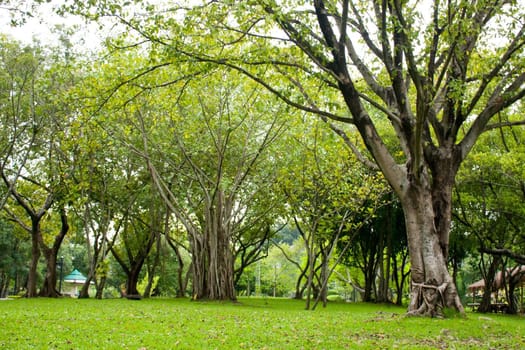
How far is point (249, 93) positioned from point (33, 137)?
7991 millimetres

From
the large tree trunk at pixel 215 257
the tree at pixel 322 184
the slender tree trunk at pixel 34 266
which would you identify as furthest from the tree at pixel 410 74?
the slender tree trunk at pixel 34 266

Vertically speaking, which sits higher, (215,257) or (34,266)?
(215,257)

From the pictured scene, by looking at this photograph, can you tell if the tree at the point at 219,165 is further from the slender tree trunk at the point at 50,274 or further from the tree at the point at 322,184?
the slender tree trunk at the point at 50,274

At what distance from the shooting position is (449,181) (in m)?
11.3

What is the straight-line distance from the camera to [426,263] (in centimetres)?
1070

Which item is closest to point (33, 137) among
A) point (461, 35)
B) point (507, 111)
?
point (461, 35)

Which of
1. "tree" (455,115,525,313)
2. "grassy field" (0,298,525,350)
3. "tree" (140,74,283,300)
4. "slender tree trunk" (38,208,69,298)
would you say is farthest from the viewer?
"slender tree trunk" (38,208,69,298)

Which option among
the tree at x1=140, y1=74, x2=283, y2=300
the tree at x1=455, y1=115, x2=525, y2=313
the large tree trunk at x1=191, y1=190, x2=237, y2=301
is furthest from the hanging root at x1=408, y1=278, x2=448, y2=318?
the large tree trunk at x1=191, y1=190, x2=237, y2=301

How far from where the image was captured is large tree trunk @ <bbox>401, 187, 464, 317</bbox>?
10.6m

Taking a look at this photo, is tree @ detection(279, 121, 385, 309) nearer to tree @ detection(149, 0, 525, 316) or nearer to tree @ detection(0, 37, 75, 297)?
tree @ detection(149, 0, 525, 316)

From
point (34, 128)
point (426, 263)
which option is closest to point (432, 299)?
point (426, 263)

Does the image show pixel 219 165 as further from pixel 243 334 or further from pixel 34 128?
pixel 243 334

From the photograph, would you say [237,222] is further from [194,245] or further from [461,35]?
[461,35]

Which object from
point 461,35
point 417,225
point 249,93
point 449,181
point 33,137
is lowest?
point 417,225
